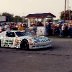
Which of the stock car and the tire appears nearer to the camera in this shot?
the stock car

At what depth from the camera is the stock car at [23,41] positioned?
19.3 meters

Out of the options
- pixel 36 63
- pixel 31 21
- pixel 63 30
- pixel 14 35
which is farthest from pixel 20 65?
pixel 31 21

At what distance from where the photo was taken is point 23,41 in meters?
19.8

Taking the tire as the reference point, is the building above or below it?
above

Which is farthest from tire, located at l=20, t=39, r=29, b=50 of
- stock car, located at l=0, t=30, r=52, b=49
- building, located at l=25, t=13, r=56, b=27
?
building, located at l=25, t=13, r=56, b=27

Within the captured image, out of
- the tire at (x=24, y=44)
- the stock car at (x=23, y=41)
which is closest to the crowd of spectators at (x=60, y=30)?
the stock car at (x=23, y=41)

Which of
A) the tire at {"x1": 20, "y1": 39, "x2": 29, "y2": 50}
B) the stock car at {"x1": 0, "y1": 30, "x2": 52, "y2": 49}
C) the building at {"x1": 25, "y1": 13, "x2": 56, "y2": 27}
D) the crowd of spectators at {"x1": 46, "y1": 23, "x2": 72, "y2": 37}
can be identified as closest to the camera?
the stock car at {"x1": 0, "y1": 30, "x2": 52, "y2": 49}

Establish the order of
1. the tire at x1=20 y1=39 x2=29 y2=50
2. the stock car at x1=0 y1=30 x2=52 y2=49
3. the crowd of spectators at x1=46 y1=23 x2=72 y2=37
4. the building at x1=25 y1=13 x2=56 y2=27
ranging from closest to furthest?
the stock car at x1=0 y1=30 x2=52 y2=49 → the tire at x1=20 y1=39 x2=29 y2=50 → the crowd of spectators at x1=46 y1=23 x2=72 y2=37 → the building at x1=25 y1=13 x2=56 y2=27

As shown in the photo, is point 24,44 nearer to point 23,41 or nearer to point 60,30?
point 23,41

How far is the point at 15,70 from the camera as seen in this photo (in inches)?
452

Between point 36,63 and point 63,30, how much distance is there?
19340 millimetres

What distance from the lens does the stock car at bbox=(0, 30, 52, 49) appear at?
19.3 m

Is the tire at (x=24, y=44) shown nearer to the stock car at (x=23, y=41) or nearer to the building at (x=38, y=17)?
the stock car at (x=23, y=41)

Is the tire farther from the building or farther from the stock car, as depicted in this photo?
the building
